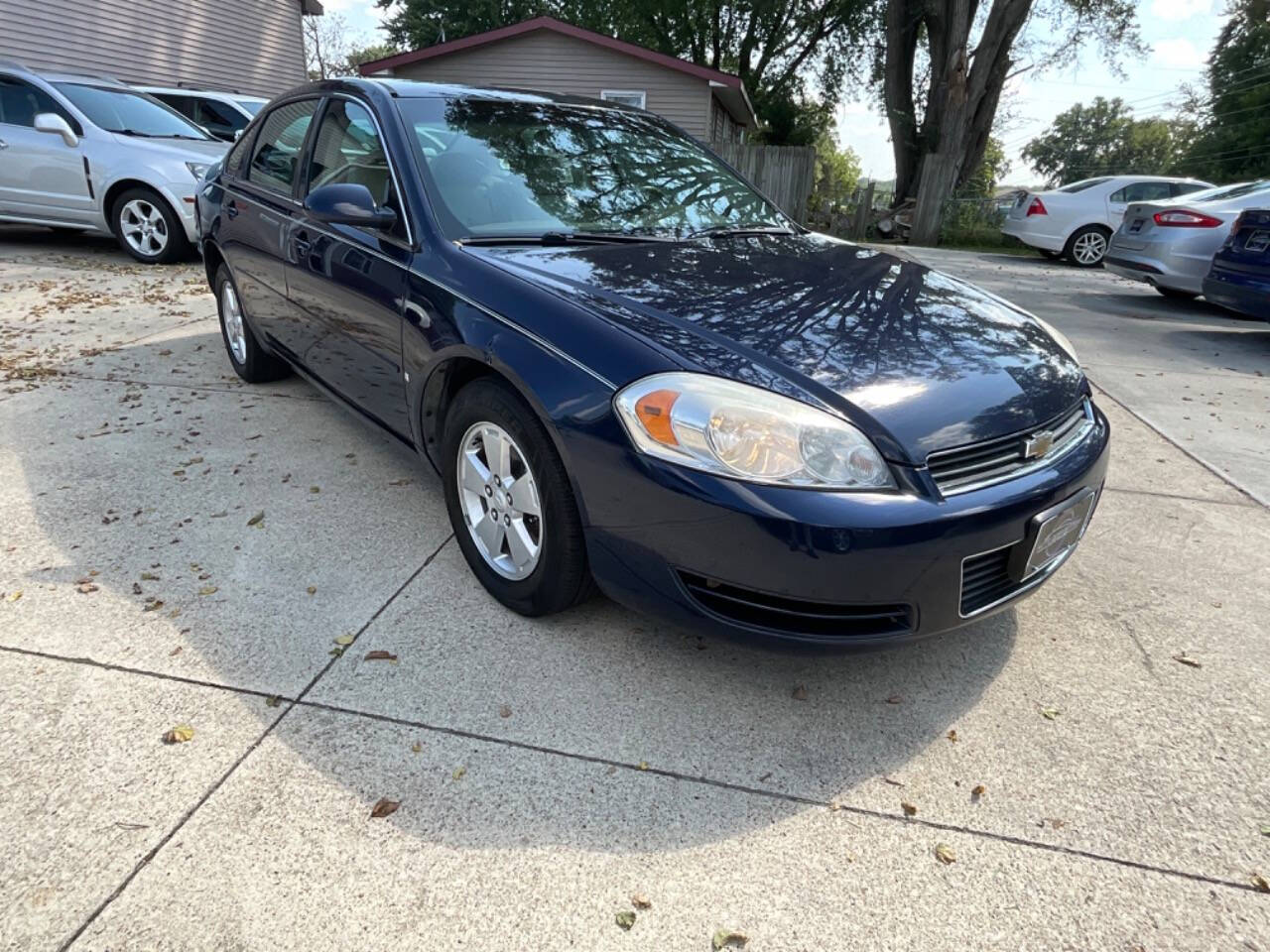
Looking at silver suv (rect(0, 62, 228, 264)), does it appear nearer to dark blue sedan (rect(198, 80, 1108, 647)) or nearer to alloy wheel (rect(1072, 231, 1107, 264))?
dark blue sedan (rect(198, 80, 1108, 647))

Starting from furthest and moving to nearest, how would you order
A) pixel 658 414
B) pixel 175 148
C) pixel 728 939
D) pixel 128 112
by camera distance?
1. pixel 128 112
2. pixel 175 148
3. pixel 658 414
4. pixel 728 939

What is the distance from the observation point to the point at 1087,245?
1298 centimetres

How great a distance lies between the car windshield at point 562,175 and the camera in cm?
284

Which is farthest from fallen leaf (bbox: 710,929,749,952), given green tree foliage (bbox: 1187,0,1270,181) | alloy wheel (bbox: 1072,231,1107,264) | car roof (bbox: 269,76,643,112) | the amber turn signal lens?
green tree foliage (bbox: 1187,0,1270,181)

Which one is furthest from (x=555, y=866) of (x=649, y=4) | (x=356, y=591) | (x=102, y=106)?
(x=649, y=4)

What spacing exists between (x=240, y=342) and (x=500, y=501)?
9.85 ft

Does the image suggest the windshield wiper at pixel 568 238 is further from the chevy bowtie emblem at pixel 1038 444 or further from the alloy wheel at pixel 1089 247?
the alloy wheel at pixel 1089 247

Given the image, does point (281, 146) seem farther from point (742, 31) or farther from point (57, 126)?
point (742, 31)

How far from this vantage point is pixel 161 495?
343 cm

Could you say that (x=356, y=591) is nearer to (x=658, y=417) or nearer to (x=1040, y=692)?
(x=658, y=417)

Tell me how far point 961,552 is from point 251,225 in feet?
12.0

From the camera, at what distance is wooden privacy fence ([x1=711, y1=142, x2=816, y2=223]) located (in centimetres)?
1797

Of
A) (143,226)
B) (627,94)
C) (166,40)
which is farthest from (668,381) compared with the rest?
(166,40)

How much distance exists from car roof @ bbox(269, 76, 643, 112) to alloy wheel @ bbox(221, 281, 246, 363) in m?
1.42
